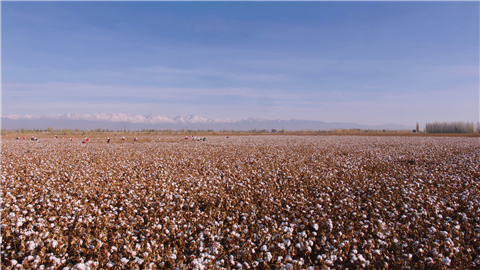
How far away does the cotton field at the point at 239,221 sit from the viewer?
457 centimetres

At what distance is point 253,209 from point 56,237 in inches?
182

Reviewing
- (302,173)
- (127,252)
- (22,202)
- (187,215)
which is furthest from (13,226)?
(302,173)

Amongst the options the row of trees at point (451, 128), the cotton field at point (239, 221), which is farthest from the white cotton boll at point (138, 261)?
the row of trees at point (451, 128)

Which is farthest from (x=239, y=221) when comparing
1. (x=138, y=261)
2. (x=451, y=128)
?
(x=451, y=128)

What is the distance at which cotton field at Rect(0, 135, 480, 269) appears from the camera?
4570mm

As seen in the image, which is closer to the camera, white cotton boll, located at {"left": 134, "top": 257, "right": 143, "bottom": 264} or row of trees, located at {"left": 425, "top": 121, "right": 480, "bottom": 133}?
white cotton boll, located at {"left": 134, "top": 257, "right": 143, "bottom": 264}

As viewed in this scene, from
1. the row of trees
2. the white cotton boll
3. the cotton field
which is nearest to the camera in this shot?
the white cotton boll

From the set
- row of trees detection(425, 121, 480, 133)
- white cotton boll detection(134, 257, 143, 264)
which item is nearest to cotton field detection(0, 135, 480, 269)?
white cotton boll detection(134, 257, 143, 264)

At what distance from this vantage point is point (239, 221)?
640 centimetres

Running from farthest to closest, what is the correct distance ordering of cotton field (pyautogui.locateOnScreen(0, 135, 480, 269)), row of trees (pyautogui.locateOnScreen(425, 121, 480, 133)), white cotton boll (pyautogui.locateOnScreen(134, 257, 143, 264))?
row of trees (pyautogui.locateOnScreen(425, 121, 480, 133))
cotton field (pyautogui.locateOnScreen(0, 135, 480, 269))
white cotton boll (pyautogui.locateOnScreen(134, 257, 143, 264))

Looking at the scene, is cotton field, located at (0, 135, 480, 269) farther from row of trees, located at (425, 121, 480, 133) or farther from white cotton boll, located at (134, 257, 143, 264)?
row of trees, located at (425, 121, 480, 133)

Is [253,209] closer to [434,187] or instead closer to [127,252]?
[127,252]

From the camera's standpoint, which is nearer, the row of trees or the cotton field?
the cotton field

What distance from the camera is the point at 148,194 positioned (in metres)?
8.34
